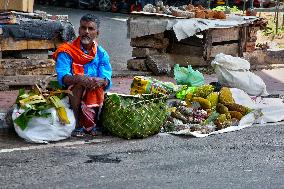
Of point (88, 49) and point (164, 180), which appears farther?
point (88, 49)

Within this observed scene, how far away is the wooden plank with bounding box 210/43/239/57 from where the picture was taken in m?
11.5

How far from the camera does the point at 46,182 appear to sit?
5383 mm

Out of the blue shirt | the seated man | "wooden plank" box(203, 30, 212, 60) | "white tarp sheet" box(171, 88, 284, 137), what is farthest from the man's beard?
"wooden plank" box(203, 30, 212, 60)

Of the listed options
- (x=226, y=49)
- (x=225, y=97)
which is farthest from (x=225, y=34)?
(x=225, y=97)

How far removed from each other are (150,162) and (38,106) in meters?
1.37

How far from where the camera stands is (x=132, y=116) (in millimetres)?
6816

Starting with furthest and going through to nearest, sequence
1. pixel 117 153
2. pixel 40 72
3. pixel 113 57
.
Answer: pixel 113 57, pixel 40 72, pixel 117 153

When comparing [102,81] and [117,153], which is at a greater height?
[102,81]

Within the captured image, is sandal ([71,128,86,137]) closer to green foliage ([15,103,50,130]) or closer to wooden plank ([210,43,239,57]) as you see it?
green foliage ([15,103,50,130])

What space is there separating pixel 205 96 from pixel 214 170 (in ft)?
8.16

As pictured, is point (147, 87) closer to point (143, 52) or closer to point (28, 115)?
point (28, 115)

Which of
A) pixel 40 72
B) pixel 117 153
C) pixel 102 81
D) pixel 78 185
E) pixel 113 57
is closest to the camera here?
pixel 78 185

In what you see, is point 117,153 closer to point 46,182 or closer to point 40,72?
point 46,182

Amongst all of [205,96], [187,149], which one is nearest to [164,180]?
[187,149]
